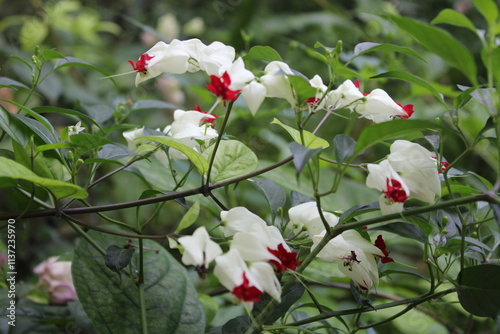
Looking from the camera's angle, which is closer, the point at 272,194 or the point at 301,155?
the point at 301,155

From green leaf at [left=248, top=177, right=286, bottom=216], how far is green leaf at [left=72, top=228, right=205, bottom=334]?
152 millimetres

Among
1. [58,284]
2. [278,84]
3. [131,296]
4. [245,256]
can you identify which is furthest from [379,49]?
[58,284]

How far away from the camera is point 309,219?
1.53ft

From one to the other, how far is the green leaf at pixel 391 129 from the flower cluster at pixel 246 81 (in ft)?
0.18

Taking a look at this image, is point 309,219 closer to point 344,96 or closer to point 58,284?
point 344,96

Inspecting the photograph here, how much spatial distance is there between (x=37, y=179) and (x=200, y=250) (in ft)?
0.44

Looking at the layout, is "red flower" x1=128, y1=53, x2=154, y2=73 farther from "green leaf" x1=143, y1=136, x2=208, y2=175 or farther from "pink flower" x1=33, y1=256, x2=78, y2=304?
"pink flower" x1=33, y1=256, x2=78, y2=304

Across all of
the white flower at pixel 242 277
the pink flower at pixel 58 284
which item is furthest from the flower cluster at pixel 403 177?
the pink flower at pixel 58 284

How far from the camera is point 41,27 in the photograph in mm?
1616

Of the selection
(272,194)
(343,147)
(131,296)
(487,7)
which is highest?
(487,7)

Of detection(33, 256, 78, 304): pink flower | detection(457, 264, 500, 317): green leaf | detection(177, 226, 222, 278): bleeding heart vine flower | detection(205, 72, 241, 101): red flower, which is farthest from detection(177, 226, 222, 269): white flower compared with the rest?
detection(33, 256, 78, 304): pink flower

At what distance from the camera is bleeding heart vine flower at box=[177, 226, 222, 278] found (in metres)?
0.36

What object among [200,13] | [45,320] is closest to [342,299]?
[45,320]

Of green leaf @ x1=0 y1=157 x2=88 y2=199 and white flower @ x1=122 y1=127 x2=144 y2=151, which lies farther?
white flower @ x1=122 y1=127 x2=144 y2=151
